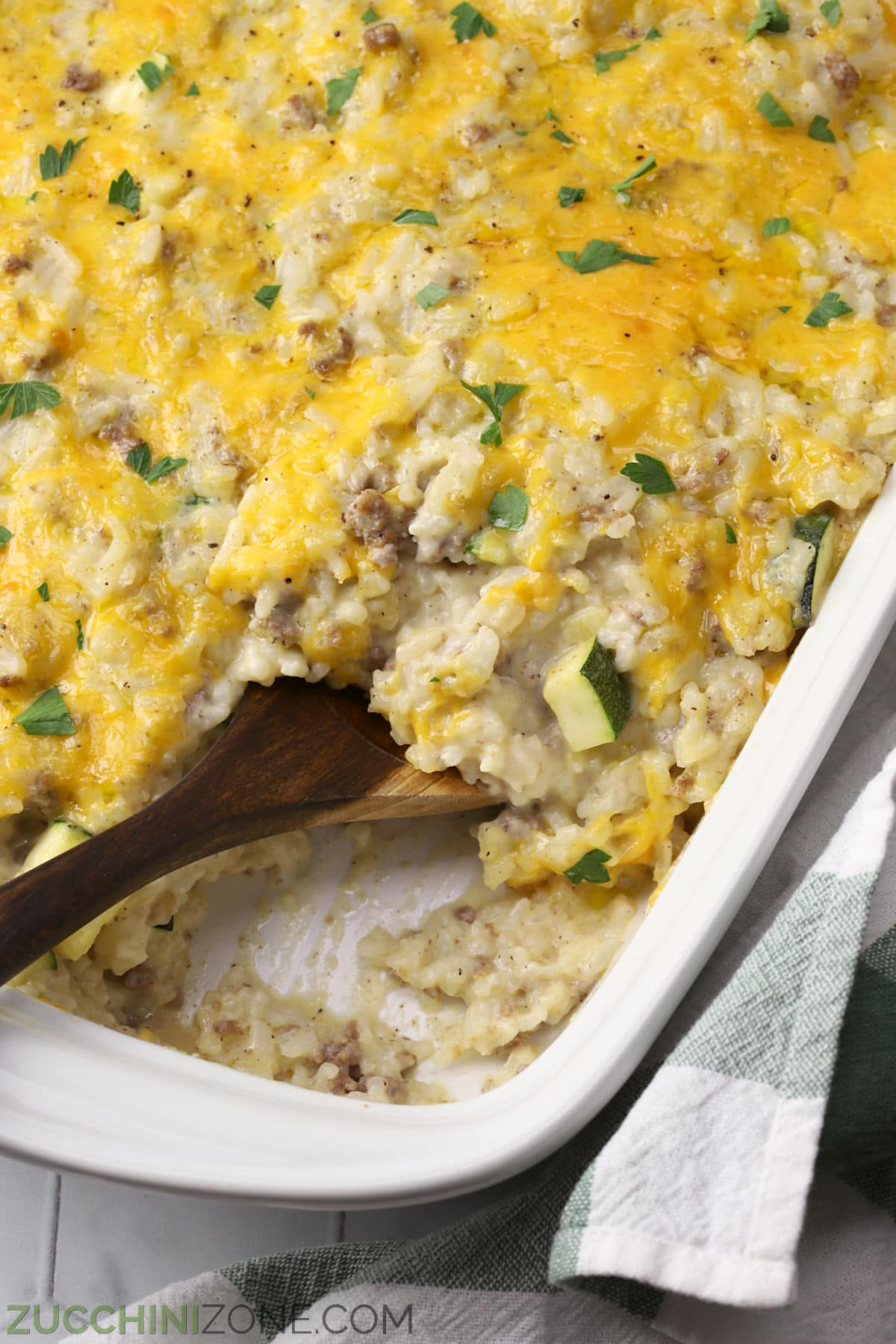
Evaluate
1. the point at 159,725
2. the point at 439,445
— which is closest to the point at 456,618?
the point at 439,445

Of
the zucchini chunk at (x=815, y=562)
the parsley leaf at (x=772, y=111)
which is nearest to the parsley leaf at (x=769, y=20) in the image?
the parsley leaf at (x=772, y=111)

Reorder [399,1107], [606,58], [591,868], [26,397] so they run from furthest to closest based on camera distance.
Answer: [606,58] < [26,397] < [591,868] < [399,1107]

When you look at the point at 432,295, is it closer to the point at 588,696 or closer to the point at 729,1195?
the point at 588,696

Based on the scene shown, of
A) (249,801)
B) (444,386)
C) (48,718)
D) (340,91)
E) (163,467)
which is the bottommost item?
(249,801)

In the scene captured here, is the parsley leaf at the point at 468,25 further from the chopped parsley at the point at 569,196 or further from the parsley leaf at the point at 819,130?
the parsley leaf at the point at 819,130

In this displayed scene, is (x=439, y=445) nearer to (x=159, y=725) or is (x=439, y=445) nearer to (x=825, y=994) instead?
(x=159, y=725)

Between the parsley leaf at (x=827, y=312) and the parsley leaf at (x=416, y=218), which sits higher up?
the parsley leaf at (x=416, y=218)

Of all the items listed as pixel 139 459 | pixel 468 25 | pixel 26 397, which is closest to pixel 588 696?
pixel 139 459
